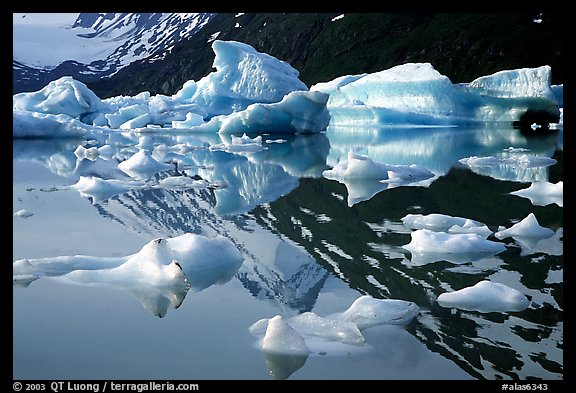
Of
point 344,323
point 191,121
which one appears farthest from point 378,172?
point 191,121

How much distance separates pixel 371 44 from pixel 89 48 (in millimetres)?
131592

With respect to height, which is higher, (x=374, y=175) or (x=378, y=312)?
(x=378, y=312)

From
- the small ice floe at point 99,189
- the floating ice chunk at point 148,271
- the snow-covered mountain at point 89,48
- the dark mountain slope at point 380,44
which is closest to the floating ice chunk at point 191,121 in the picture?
the small ice floe at point 99,189

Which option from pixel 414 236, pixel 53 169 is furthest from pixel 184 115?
pixel 414 236

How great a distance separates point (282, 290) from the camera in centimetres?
388

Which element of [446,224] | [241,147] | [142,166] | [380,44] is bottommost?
[241,147]

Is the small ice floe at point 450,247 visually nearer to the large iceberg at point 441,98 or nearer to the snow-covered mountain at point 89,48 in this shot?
the large iceberg at point 441,98

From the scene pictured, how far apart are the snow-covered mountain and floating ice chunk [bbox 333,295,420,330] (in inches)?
5573

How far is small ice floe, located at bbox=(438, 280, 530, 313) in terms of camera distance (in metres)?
3.42

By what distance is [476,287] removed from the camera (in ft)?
11.7

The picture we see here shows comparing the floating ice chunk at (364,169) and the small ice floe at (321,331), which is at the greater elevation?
the small ice floe at (321,331)

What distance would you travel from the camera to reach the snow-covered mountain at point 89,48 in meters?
149

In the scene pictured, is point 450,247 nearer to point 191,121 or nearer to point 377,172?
point 377,172
